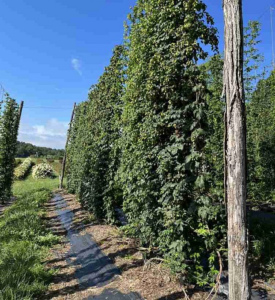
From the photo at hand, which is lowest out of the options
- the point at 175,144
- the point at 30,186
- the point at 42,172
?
the point at 30,186

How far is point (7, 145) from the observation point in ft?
30.5

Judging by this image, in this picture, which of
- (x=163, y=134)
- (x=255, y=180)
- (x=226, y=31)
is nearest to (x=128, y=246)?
(x=163, y=134)

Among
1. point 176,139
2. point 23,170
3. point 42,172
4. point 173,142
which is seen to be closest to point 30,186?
point 42,172

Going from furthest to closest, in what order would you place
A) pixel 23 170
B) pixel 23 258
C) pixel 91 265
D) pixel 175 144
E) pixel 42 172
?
pixel 23 170 < pixel 42 172 < pixel 91 265 < pixel 23 258 < pixel 175 144

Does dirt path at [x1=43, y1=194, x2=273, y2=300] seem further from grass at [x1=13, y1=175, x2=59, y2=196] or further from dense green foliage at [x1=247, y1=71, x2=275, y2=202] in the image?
grass at [x1=13, y1=175, x2=59, y2=196]

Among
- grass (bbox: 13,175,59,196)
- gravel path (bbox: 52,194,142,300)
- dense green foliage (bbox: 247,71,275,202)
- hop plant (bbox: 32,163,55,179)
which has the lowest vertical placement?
gravel path (bbox: 52,194,142,300)

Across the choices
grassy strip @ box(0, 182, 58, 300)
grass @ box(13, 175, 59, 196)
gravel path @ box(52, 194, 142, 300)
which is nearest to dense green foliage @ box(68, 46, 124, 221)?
gravel path @ box(52, 194, 142, 300)

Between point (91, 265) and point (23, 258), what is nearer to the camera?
point (23, 258)

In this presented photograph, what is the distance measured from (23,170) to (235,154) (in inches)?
1264

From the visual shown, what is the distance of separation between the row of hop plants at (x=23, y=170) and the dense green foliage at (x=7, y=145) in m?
20.4

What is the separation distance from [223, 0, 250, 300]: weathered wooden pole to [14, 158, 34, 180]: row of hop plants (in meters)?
29.7

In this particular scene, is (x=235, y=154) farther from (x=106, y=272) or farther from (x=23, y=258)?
(x=23, y=258)

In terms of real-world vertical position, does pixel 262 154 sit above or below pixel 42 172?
above

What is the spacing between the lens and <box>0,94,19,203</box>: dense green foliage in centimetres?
907
